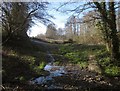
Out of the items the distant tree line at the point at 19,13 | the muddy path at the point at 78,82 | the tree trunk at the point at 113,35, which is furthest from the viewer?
the tree trunk at the point at 113,35

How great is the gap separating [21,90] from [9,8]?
16.4 ft

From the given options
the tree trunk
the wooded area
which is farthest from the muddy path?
the tree trunk

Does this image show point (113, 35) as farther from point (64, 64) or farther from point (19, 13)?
point (19, 13)

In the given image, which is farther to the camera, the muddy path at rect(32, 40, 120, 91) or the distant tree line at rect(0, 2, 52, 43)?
the distant tree line at rect(0, 2, 52, 43)

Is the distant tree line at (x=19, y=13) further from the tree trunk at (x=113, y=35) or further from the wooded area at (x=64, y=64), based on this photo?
the tree trunk at (x=113, y=35)

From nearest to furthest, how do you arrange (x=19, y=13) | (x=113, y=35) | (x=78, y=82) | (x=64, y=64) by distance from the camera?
1. (x=78, y=82)
2. (x=19, y=13)
3. (x=113, y=35)
4. (x=64, y=64)

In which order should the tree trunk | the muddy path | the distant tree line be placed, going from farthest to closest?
the tree trunk < the distant tree line < the muddy path

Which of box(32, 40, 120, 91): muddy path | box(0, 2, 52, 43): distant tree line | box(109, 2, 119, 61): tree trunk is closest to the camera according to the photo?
box(32, 40, 120, 91): muddy path

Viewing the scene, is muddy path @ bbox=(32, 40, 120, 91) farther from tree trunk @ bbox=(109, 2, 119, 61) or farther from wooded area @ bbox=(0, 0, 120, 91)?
tree trunk @ bbox=(109, 2, 119, 61)

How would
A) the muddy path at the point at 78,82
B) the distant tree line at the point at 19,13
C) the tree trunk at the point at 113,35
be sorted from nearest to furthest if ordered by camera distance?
the muddy path at the point at 78,82 < the distant tree line at the point at 19,13 < the tree trunk at the point at 113,35

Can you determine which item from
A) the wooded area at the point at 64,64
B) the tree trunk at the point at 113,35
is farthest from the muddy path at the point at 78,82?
the tree trunk at the point at 113,35

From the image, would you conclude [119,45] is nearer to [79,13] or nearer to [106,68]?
[106,68]

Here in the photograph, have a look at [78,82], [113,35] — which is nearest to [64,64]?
[113,35]

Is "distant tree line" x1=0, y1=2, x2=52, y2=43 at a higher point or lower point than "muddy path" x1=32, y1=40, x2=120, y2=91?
higher
